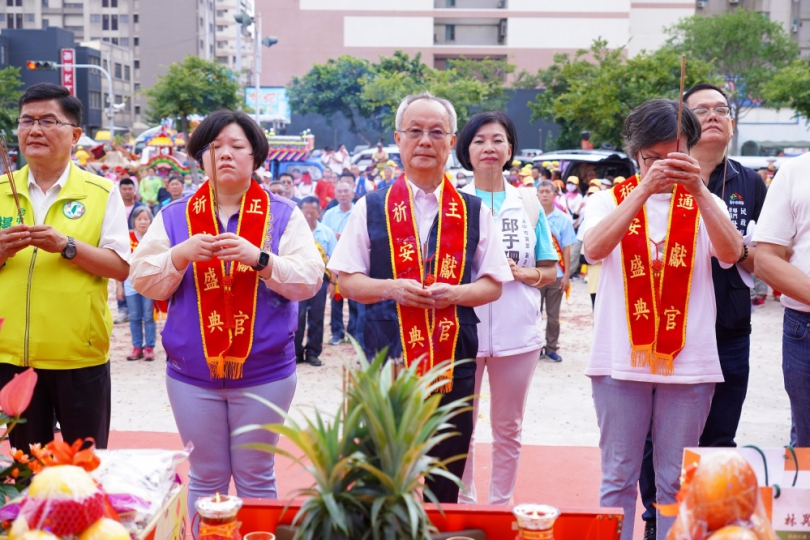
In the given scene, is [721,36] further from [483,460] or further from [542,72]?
[483,460]

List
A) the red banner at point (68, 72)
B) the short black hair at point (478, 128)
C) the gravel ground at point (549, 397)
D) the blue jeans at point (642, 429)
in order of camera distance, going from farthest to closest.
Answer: the red banner at point (68, 72) < the gravel ground at point (549, 397) < the short black hair at point (478, 128) < the blue jeans at point (642, 429)

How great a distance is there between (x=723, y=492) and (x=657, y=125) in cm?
160

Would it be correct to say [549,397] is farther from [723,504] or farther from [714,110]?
[723,504]

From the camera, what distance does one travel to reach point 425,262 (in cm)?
301

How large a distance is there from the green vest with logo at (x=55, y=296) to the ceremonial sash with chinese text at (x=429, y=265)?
4.03 ft

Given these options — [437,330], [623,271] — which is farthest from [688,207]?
[437,330]

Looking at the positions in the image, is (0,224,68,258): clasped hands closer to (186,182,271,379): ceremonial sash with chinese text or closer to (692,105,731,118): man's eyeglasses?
(186,182,271,379): ceremonial sash with chinese text

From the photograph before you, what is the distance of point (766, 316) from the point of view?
35.5ft

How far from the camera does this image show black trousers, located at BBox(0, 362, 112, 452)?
10.5ft

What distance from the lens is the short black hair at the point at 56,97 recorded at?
3240 millimetres

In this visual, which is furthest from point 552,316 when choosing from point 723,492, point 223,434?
point 723,492

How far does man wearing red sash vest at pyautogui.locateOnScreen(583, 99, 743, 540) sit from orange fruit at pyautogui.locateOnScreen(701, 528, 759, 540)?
129 cm

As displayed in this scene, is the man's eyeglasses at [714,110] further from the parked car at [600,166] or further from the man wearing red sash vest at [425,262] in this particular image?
the parked car at [600,166]

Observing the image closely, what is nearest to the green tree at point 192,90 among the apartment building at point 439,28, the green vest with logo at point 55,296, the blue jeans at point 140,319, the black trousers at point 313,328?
the blue jeans at point 140,319
